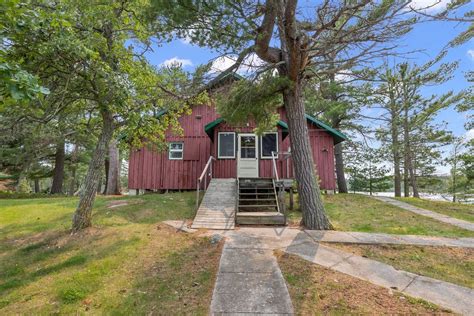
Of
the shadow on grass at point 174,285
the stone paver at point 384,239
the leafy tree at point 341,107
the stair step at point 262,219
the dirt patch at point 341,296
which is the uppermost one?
the leafy tree at point 341,107

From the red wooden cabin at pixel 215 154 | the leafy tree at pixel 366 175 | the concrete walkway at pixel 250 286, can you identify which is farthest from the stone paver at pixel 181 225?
the leafy tree at pixel 366 175

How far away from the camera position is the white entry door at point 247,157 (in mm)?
11406

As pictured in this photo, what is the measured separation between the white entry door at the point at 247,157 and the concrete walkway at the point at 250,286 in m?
6.98

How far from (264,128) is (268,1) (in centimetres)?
381

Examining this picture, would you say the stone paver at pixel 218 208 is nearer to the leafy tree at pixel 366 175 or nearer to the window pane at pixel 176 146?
the window pane at pixel 176 146

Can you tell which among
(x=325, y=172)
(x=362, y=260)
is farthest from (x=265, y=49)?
(x=325, y=172)

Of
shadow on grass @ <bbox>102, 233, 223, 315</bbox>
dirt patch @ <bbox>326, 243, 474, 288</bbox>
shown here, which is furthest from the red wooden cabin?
shadow on grass @ <bbox>102, 233, 223, 315</bbox>

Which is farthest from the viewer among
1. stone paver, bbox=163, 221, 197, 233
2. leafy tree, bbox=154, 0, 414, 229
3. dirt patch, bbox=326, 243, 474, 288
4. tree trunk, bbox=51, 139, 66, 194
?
tree trunk, bbox=51, 139, 66, 194

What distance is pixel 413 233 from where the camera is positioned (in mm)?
6164

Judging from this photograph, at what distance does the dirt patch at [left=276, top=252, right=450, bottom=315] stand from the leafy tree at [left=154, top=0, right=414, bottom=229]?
2.74 meters

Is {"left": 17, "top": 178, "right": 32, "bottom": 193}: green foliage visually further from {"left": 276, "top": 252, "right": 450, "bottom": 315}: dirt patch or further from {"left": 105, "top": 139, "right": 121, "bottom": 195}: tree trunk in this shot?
{"left": 276, "top": 252, "right": 450, "bottom": 315}: dirt patch

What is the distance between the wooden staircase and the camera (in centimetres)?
703

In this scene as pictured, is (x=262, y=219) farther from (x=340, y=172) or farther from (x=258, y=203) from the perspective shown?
(x=340, y=172)

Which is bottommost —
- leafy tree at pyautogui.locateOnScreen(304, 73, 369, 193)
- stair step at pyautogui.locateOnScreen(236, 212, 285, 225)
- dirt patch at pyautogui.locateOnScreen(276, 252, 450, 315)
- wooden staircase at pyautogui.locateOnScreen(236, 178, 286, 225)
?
dirt patch at pyautogui.locateOnScreen(276, 252, 450, 315)
